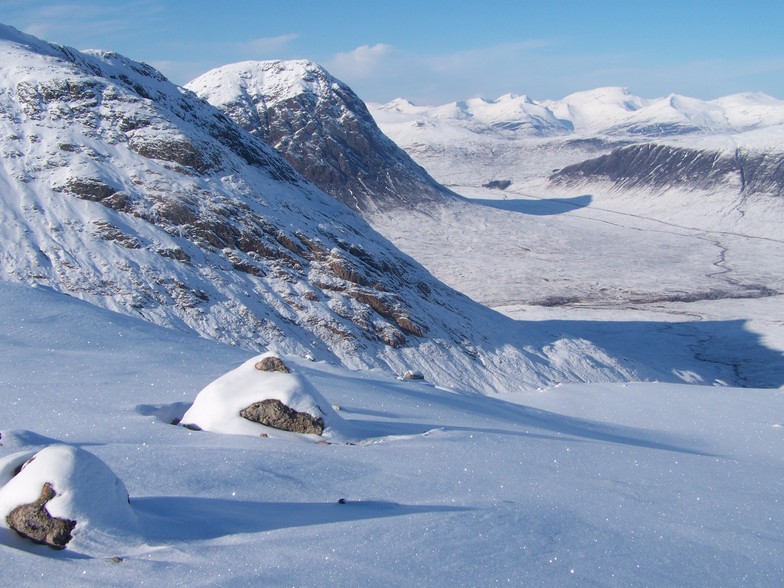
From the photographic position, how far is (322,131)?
307 ft

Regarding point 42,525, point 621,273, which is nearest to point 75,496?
point 42,525

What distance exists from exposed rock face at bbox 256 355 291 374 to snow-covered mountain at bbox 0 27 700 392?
17816 mm

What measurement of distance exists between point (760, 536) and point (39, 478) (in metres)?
5.49

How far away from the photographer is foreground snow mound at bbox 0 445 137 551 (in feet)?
13.6

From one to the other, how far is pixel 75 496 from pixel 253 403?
10.3 ft

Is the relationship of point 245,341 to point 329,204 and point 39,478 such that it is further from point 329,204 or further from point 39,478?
point 39,478

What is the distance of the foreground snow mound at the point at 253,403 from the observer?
23.3 ft

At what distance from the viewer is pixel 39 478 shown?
425 centimetres

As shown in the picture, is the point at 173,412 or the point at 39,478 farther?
the point at 173,412

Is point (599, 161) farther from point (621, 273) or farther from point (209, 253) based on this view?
point (209, 253)

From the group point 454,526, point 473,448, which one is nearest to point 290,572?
point 454,526

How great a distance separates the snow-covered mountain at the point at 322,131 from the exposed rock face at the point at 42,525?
261 feet

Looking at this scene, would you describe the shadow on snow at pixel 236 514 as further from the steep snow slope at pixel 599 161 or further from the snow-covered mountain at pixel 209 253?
the steep snow slope at pixel 599 161

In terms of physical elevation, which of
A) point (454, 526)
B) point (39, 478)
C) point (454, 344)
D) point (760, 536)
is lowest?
point (454, 344)
